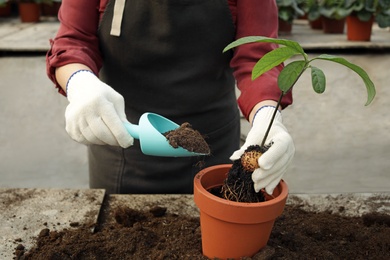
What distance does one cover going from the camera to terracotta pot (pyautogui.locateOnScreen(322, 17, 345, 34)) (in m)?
4.07

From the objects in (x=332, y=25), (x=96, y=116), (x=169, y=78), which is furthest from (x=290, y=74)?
(x=332, y=25)

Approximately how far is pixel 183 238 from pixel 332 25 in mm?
3475

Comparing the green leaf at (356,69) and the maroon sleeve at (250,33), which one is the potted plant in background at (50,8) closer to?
the maroon sleeve at (250,33)

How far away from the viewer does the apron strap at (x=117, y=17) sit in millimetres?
1174

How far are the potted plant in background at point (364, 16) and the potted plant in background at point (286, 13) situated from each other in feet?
1.47

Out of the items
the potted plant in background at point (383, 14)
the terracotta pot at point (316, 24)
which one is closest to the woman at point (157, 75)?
the potted plant in background at point (383, 14)

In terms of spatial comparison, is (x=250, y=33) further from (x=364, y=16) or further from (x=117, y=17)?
(x=364, y=16)

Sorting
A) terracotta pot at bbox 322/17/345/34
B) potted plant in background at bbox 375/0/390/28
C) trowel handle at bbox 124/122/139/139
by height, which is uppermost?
trowel handle at bbox 124/122/139/139

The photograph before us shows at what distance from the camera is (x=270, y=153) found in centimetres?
86

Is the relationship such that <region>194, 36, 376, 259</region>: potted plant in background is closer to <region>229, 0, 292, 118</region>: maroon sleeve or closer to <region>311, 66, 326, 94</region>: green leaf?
<region>311, 66, 326, 94</region>: green leaf

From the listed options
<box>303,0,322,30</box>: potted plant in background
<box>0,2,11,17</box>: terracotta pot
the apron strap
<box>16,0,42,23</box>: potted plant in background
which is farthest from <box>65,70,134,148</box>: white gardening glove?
<box>0,2,11,17</box>: terracotta pot

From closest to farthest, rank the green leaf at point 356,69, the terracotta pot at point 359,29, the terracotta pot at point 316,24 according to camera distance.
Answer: the green leaf at point 356,69
the terracotta pot at point 359,29
the terracotta pot at point 316,24

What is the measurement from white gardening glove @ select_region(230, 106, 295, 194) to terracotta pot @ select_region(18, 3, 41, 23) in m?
4.00

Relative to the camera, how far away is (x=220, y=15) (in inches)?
47.0
